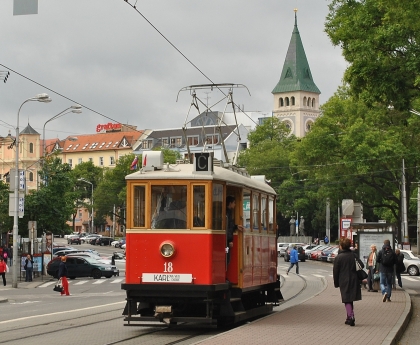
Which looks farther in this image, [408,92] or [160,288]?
[408,92]

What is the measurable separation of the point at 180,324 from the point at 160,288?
2.71 m

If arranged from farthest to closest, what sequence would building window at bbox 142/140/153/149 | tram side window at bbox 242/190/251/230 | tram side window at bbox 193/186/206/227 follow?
1. building window at bbox 142/140/153/149
2. tram side window at bbox 242/190/251/230
3. tram side window at bbox 193/186/206/227

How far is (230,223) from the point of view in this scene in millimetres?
17594

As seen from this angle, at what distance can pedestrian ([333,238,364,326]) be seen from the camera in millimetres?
17047

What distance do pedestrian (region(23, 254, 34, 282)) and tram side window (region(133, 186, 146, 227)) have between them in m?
33.2

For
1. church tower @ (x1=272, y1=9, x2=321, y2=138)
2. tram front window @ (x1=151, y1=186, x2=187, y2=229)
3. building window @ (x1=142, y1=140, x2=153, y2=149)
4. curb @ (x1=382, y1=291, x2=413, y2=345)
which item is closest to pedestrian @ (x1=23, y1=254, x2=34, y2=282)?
curb @ (x1=382, y1=291, x2=413, y2=345)

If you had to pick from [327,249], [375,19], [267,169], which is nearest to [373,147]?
[327,249]

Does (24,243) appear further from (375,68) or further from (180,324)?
(180,324)

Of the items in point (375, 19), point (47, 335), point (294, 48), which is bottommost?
point (47, 335)

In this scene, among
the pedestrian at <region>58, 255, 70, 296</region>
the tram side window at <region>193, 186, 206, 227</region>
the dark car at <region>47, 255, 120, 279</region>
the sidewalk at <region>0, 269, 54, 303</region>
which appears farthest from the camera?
the dark car at <region>47, 255, 120, 279</region>

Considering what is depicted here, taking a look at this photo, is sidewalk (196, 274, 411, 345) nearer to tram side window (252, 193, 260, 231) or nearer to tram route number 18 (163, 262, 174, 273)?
tram route number 18 (163, 262, 174, 273)

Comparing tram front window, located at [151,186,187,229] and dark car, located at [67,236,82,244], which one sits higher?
dark car, located at [67,236,82,244]

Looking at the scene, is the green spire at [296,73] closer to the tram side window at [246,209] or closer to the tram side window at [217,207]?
the tram side window at [246,209]

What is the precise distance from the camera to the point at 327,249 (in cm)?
7375
